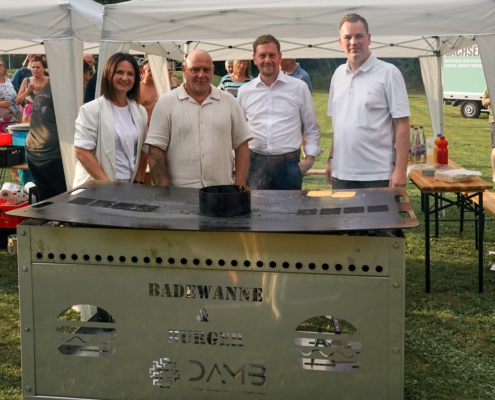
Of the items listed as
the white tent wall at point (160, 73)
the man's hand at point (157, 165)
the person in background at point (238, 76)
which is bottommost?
the man's hand at point (157, 165)

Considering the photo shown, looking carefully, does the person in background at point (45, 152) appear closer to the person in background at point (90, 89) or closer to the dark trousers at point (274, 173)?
the person in background at point (90, 89)

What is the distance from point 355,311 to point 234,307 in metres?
0.47

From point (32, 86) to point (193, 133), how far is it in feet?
23.9

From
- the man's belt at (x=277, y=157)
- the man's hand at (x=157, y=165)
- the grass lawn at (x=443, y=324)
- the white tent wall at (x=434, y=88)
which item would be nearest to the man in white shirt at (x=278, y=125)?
the man's belt at (x=277, y=157)

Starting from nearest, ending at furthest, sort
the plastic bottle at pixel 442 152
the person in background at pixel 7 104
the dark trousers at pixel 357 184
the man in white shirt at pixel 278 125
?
the dark trousers at pixel 357 184 < the man in white shirt at pixel 278 125 < the plastic bottle at pixel 442 152 < the person in background at pixel 7 104

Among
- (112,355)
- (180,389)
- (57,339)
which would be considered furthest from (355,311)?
(57,339)

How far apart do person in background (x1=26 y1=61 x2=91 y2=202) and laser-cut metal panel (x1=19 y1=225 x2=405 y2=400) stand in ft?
9.74

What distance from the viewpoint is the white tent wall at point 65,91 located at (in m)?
5.64

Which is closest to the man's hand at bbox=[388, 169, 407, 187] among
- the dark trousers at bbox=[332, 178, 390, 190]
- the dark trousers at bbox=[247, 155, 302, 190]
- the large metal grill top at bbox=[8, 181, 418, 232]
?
the dark trousers at bbox=[332, 178, 390, 190]

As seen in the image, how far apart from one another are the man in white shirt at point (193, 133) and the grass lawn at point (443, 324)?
4.64 feet

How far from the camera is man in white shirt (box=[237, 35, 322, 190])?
486 cm

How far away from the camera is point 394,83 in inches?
162

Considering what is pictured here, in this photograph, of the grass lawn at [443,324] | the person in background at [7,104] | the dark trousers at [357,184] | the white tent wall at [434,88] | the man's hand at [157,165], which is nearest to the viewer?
the grass lawn at [443,324]

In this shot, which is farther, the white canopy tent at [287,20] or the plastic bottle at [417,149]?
the plastic bottle at [417,149]
